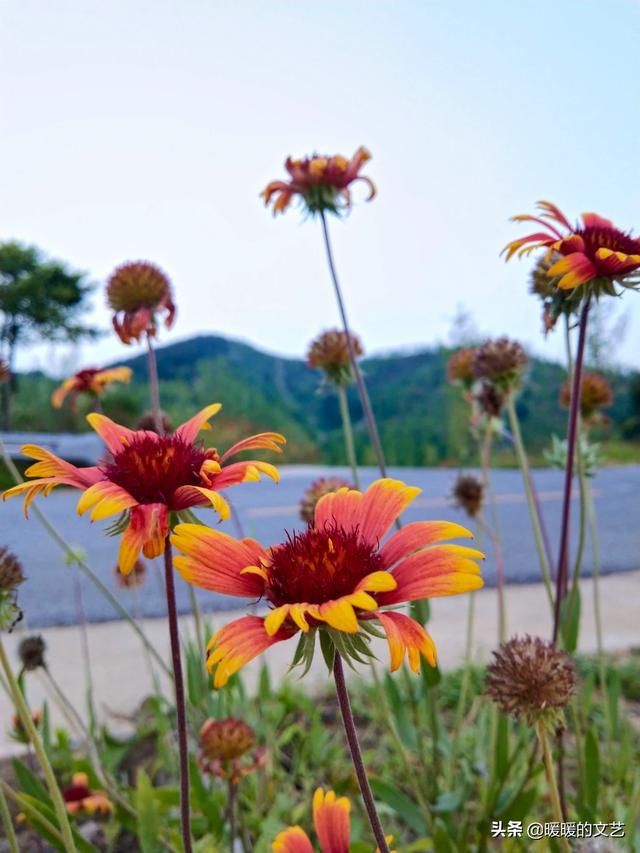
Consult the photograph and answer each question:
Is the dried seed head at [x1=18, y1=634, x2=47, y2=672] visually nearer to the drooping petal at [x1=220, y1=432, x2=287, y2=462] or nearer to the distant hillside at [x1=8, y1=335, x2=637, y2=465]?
the drooping petal at [x1=220, y1=432, x2=287, y2=462]

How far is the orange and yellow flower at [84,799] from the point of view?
1319 mm

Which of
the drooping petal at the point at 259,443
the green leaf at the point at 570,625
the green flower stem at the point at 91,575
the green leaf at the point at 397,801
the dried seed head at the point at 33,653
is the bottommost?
the green leaf at the point at 397,801

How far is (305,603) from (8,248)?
57.4 feet

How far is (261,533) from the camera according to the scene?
553 centimetres

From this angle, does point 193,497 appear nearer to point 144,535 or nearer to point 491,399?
point 144,535

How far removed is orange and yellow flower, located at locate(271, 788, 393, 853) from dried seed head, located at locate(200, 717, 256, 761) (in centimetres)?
35

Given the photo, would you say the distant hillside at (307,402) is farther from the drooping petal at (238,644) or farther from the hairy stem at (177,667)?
the drooping petal at (238,644)

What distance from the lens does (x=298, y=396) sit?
14.7m

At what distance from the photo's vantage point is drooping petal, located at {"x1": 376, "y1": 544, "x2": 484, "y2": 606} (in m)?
0.52

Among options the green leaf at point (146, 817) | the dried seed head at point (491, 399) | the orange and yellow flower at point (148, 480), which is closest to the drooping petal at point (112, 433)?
the orange and yellow flower at point (148, 480)

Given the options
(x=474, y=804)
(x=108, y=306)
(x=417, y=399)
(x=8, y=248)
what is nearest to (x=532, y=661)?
(x=474, y=804)

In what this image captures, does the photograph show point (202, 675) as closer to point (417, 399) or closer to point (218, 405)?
point (218, 405)

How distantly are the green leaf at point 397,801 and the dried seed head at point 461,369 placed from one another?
37.3 inches

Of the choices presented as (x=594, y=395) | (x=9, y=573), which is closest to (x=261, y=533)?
(x=594, y=395)
